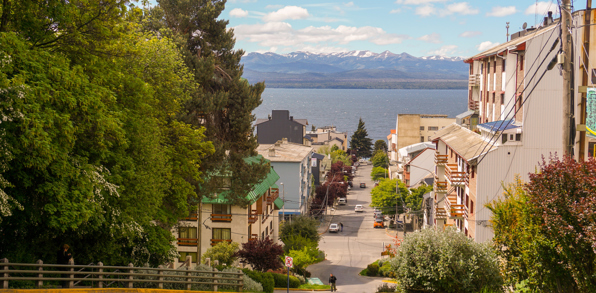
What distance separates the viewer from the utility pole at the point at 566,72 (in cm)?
1280

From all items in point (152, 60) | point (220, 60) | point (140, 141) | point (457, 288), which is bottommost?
point (457, 288)

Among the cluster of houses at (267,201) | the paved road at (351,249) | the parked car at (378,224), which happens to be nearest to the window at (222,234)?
the cluster of houses at (267,201)

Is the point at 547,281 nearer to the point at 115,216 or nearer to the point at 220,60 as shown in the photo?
the point at 115,216

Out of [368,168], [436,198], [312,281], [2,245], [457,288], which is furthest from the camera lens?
[368,168]

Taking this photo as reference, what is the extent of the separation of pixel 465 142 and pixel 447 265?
20.3m

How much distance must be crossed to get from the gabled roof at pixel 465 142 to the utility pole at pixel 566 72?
16798 millimetres

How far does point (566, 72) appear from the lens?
12.9 meters

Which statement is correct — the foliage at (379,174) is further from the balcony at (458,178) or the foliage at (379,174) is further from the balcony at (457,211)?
the balcony at (458,178)

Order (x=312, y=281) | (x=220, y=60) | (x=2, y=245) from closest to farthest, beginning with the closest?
(x=2, y=245), (x=220, y=60), (x=312, y=281)

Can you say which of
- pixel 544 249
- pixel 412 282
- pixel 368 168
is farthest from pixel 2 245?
pixel 368 168

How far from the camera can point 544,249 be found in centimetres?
1402

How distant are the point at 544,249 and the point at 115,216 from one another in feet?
43.1

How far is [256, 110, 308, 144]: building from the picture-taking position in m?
→ 104

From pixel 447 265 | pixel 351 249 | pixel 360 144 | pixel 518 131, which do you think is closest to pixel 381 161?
pixel 360 144
